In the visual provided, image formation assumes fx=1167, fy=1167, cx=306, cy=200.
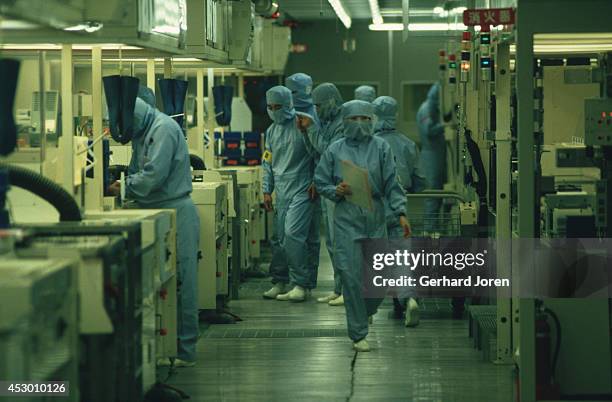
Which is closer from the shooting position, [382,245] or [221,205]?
[382,245]

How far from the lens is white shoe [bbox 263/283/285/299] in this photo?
1091 cm

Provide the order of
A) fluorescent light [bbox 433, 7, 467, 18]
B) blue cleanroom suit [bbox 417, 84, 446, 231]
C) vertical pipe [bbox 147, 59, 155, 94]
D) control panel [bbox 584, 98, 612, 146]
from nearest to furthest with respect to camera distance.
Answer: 1. control panel [bbox 584, 98, 612, 146]
2. vertical pipe [bbox 147, 59, 155, 94]
3. fluorescent light [bbox 433, 7, 467, 18]
4. blue cleanroom suit [bbox 417, 84, 446, 231]

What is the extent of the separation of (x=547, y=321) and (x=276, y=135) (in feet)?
14.9

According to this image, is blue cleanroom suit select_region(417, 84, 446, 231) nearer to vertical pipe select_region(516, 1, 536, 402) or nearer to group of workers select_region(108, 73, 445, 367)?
group of workers select_region(108, 73, 445, 367)

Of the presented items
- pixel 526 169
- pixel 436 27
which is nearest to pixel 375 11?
pixel 436 27

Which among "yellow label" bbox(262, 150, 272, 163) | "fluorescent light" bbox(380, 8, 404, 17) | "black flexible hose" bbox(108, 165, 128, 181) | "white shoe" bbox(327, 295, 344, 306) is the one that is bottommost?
"white shoe" bbox(327, 295, 344, 306)

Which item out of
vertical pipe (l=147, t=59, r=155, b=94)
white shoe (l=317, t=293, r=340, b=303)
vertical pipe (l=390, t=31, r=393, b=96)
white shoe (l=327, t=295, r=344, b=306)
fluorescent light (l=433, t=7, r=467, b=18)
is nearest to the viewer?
vertical pipe (l=147, t=59, r=155, b=94)

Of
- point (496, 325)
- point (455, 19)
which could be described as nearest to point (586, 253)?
point (496, 325)

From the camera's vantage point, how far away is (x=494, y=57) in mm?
7621

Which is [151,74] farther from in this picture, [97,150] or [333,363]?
[333,363]

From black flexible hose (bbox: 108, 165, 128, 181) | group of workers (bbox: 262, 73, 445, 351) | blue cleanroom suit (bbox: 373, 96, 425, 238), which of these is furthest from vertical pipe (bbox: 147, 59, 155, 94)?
blue cleanroom suit (bbox: 373, 96, 425, 238)

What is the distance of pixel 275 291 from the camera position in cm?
1097

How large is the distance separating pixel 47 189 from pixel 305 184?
5.09 meters

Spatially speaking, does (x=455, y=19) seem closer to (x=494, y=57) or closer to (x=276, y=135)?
(x=276, y=135)
